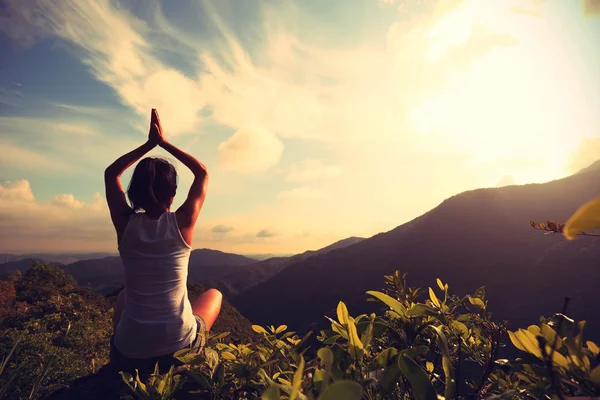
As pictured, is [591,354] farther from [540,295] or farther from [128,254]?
[540,295]

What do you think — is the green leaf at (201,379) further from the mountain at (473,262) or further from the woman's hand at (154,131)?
the mountain at (473,262)

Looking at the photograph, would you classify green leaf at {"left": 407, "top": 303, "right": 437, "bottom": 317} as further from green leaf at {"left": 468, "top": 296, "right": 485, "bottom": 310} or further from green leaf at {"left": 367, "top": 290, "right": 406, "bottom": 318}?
green leaf at {"left": 468, "top": 296, "right": 485, "bottom": 310}

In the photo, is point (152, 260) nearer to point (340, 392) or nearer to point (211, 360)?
point (211, 360)

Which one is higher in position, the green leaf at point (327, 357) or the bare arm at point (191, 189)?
the bare arm at point (191, 189)

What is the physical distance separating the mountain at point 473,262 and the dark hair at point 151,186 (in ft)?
82.9

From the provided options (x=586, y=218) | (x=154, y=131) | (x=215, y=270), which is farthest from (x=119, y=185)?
(x=215, y=270)

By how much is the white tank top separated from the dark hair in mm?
173

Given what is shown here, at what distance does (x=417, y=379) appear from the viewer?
0.64m

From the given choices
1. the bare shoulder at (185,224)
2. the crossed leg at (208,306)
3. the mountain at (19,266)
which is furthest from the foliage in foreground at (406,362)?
the mountain at (19,266)

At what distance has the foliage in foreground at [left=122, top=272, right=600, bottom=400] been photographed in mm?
625

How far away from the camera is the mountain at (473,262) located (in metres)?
26.2

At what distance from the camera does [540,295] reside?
25484 mm

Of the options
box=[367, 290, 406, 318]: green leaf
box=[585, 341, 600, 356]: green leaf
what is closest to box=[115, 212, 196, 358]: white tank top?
box=[367, 290, 406, 318]: green leaf

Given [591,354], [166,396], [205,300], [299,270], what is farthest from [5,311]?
[299,270]
